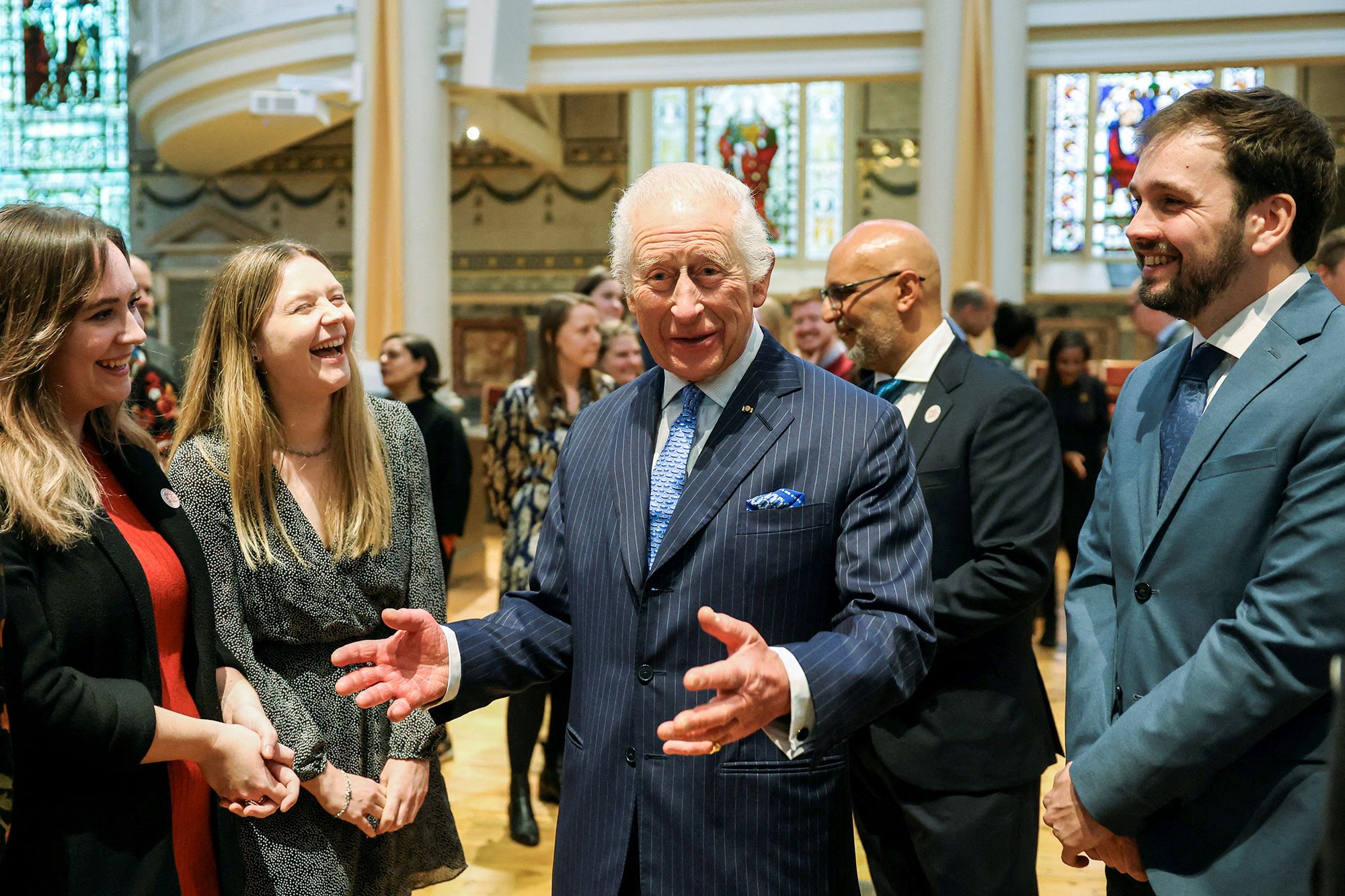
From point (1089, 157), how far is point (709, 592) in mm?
11476

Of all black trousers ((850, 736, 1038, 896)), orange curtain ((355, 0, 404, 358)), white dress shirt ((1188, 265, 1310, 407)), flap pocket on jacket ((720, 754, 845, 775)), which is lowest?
black trousers ((850, 736, 1038, 896))

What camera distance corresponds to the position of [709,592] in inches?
61.0

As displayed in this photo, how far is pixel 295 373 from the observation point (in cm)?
203

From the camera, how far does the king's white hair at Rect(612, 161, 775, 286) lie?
5.28ft

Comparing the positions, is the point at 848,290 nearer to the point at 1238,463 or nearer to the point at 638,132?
the point at 1238,463

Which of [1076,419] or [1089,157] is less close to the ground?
[1089,157]

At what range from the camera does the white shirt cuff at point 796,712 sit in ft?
4.41

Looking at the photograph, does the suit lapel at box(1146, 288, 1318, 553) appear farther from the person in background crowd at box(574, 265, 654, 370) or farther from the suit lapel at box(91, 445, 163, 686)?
the person in background crowd at box(574, 265, 654, 370)

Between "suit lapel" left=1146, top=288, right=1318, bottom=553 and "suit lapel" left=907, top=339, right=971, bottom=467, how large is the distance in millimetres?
760

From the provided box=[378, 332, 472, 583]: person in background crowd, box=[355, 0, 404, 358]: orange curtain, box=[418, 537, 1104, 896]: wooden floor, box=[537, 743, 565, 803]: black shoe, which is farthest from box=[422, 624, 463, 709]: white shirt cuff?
box=[355, 0, 404, 358]: orange curtain

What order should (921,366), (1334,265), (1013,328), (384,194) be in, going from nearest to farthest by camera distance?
1. (921,366)
2. (1334,265)
3. (1013,328)
4. (384,194)

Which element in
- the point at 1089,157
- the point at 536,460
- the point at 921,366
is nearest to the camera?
the point at 921,366

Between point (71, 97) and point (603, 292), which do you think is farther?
point (71, 97)

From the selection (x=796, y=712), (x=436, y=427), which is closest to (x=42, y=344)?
Answer: (x=796, y=712)
